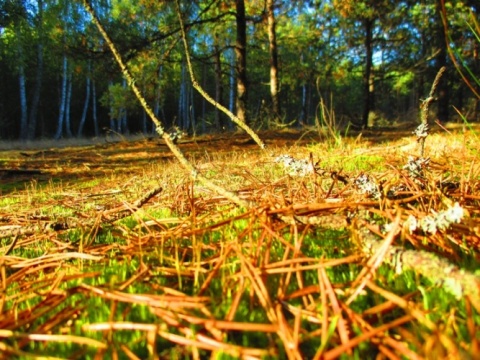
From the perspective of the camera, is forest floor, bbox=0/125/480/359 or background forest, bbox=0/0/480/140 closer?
forest floor, bbox=0/125/480/359

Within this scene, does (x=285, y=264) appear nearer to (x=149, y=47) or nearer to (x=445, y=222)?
(x=445, y=222)

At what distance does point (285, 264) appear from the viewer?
0.93 m

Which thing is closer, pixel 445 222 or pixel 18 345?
pixel 18 345

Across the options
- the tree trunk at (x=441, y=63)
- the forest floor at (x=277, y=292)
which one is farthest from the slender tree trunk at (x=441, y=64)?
the forest floor at (x=277, y=292)

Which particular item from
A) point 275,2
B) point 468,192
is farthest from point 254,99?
point 468,192

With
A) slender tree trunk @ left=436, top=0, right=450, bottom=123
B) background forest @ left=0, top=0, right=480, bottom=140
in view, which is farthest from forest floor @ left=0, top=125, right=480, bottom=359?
slender tree trunk @ left=436, top=0, right=450, bottom=123

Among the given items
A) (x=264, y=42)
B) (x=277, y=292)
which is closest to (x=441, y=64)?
(x=264, y=42)

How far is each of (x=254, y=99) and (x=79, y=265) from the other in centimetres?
4920

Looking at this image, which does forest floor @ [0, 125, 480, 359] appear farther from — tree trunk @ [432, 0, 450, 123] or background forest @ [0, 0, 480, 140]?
tree trunk @ [432, 0, 450, 123]

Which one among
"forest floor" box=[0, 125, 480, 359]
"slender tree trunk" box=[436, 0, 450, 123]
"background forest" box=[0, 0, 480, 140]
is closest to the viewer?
"forest floor" box=[0, 125, 480, 359]

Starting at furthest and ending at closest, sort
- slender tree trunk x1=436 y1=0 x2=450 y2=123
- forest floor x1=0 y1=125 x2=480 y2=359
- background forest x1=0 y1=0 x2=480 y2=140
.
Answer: slender tree trunk x1=436 y1=0 x2=450 y2=123 < background forest x1=0 y1=0 x2=480 y2=140 < forest floor x1=0 y1=125 x2=480 y2=359

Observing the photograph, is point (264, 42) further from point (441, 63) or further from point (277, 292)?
point (277, 292)

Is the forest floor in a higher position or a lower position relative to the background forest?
lower

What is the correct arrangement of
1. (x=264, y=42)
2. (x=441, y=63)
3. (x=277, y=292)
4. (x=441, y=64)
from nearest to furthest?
(x=277, y=292) < (x=441, y=64) < (x=441, y=63) < (x=264, y=42)
